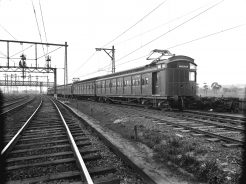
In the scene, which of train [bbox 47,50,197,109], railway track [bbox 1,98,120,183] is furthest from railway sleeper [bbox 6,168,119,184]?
train [bbox 47,50,197,109]

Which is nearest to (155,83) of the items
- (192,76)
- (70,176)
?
(192,76)

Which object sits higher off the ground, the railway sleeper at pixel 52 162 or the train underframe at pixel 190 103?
the train underframe at pixel 190 103

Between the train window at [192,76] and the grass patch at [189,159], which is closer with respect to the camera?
the grass patch at [189,159]

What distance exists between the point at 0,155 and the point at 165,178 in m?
4.00

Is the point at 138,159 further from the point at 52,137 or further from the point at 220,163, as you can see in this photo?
the point at 52,137

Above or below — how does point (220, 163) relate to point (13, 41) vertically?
below

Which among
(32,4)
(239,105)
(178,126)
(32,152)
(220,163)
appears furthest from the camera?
(239,105)

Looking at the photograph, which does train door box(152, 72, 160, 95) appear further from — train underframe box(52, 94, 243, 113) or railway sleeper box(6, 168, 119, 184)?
railway sleeper box(6, 168, 119, 184)

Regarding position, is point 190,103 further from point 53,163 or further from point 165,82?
point 53,163

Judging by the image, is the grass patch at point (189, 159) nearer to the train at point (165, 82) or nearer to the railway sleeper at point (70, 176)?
→ the railway sleeper at point (70, 176)

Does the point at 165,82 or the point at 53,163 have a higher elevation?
the point at 165,82

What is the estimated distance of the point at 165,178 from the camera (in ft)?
11.7

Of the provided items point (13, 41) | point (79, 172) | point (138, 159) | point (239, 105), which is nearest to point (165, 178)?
point (138, 159)

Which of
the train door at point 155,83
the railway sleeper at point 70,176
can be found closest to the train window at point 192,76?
the train door at point 155,83
